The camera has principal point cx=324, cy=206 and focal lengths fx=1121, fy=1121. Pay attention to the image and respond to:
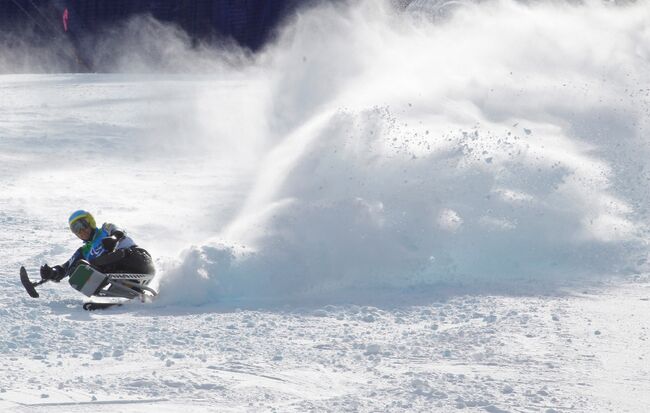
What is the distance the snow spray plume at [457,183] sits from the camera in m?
8.38

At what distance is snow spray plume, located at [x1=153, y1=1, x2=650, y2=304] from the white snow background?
0.02 metres

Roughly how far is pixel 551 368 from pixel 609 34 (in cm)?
984

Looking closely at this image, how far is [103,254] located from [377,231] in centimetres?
213

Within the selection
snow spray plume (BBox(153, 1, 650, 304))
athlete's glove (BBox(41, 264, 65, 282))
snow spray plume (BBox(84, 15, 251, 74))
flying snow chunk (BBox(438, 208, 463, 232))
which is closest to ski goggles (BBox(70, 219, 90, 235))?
athlete's glove (BBox(41, 264, 65, 282))

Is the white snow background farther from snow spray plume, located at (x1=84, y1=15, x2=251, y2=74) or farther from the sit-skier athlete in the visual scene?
snow spray plume, located at (x1=84, y1=15, x2=251, y2=74)

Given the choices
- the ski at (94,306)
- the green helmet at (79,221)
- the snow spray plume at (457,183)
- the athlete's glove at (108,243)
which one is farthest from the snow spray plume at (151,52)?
the ski at (94,306)

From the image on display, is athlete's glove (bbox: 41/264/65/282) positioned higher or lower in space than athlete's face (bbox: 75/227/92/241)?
lower

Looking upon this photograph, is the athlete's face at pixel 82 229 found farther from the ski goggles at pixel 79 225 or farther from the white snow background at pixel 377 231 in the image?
the white snow background at pixel 377 231

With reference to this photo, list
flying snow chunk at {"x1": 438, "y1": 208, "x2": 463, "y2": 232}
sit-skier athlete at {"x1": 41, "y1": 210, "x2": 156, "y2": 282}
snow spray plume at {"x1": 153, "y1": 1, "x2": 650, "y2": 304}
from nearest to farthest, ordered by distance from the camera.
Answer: sit-skier athlete at {"x1": 41, "y1": 210, "x2": 156, "y2": 282} → snow spray plume at {"x1": 153, "y1": 1, "x2": 650, "y2": 304} → flying snow chunk at {"x1": 438, "y1": 208, "x2": 463, "y2": 232}

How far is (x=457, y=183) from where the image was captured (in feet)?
31.1

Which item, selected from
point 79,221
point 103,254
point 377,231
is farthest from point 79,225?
point 377,231

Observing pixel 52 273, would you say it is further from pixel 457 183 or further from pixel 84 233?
pixel 457 183

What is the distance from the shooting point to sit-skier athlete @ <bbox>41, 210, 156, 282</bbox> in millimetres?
7879

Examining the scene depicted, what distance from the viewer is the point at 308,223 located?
28.4 feet
